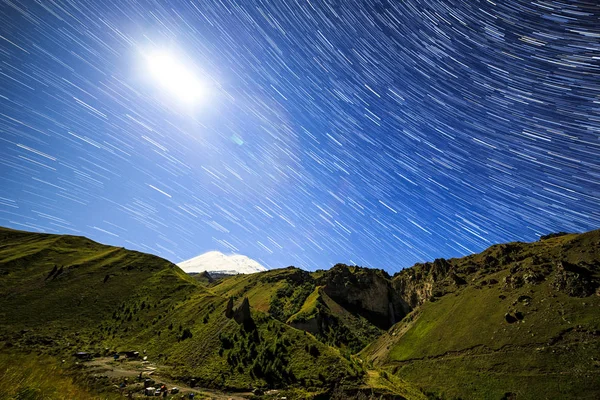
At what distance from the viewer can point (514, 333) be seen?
86.4 m

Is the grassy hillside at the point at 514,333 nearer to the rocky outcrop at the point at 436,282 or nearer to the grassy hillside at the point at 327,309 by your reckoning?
the rocky outcrop at the point at 436,282

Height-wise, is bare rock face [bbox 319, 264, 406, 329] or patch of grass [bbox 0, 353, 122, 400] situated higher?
bare rock face [bbox 319, 264, 406, 329]

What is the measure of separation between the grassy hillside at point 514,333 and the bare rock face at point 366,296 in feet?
157

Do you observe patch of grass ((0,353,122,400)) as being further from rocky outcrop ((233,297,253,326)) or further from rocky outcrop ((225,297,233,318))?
rocky outcrop ((225,297,233,318))

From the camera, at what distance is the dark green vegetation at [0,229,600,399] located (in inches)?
1748

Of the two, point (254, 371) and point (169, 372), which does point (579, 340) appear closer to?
point (254, 371)

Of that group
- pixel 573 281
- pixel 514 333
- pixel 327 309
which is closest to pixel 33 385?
pixel 514 333

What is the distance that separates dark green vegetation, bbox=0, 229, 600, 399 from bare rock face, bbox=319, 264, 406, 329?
37152 millimetres

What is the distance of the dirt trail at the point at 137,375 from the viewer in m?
35.9

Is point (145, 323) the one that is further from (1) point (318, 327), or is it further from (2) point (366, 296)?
(2) point (366, 296)

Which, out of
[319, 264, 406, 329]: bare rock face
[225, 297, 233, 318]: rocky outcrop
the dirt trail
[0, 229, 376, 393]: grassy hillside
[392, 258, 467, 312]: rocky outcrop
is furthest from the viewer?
[319, 264, 406, 329]: bare rock face

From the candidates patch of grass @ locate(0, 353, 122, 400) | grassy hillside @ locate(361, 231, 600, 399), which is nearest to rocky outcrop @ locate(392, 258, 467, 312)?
grassy hillside @ locate(361, 231, 600, 399)

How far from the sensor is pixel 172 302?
265 ft

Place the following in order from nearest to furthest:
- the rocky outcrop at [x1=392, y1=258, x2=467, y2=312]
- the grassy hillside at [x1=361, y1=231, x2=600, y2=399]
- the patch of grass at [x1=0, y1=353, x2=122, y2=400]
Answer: the patch of grass at [x1=0, y1=353, x2=122, y2=400]
the grassy hillside at [x1=361, y1=231, x2=600, y2=399]
the rocky outcrop at [x1=392, y1=258, x2=467, y2=312]
